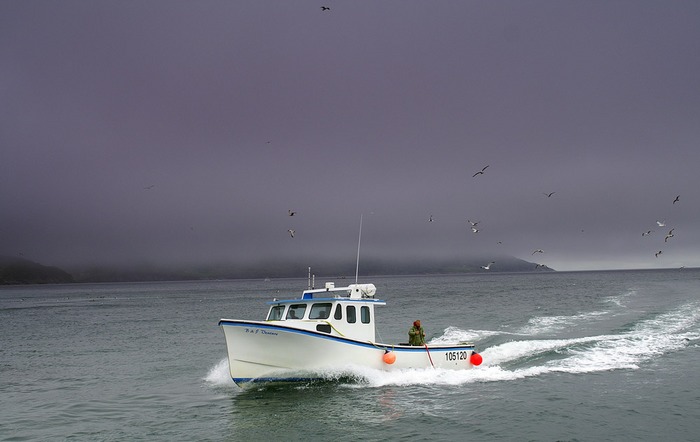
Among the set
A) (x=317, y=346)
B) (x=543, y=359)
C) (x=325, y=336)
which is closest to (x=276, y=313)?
(x=317, y=346)

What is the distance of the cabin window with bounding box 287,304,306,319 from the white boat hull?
74.8 inches

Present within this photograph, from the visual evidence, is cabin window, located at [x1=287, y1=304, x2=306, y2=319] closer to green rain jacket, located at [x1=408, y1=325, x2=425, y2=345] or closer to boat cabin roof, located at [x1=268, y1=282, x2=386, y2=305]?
boat cabin roof, located at [x1=268, y1=282, x2=386, y2=305]

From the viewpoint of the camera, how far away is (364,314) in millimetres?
25609

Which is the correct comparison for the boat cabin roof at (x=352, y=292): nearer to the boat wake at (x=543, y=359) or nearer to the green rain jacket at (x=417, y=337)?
the green rain jacket at (x=417, y=337)

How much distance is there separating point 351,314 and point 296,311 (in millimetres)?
2422

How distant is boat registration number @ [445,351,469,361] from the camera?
25831 millimetres

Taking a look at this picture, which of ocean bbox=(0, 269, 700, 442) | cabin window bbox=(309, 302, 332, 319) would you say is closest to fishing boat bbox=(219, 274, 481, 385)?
cabin window bbox=(309, 302, 332, 319)

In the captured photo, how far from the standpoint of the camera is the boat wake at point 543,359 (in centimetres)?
2423

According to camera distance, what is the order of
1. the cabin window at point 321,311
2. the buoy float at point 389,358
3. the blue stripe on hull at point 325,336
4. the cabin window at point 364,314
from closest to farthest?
1. the blue stripe on hull at point 325,336
2. the buoy float at point 389,358
3. the cabin window at point 321,311
4. the cabin window at point 364,314

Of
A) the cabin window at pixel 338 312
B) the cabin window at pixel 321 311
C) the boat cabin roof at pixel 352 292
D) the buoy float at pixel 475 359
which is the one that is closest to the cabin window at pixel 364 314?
the boat cabin roof at pixel 352 292

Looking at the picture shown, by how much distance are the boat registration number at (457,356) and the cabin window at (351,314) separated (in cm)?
456

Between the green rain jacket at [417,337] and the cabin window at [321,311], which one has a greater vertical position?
the cabin window at [321,311]

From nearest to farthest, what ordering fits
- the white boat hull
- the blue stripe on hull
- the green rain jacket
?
the blue stripe on hull, the white boat hull, the green rain jacket

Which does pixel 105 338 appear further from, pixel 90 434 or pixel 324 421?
pixel 324 421
